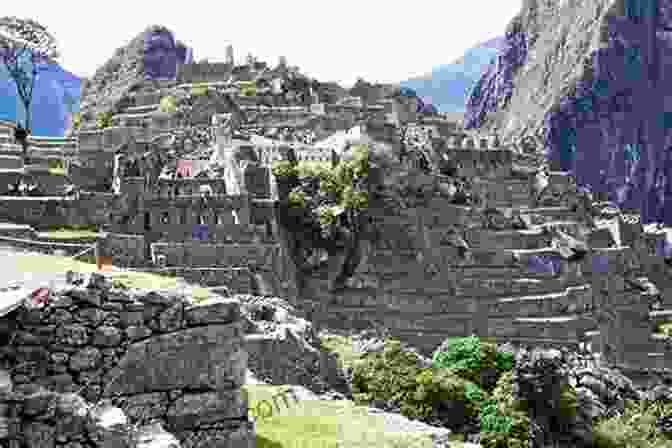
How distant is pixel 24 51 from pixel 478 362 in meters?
29.9

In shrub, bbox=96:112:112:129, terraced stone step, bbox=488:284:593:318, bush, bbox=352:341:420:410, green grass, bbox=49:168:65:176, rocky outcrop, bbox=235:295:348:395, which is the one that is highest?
shrub, bbox=96:112:112:129

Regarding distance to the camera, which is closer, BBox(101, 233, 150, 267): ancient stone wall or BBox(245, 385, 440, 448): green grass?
BBox(245, 385, 440, 448): green grass

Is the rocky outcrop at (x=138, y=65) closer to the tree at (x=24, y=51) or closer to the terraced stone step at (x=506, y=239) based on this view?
the tree at (x=24, y=51)

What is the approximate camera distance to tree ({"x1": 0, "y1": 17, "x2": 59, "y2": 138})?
163ft

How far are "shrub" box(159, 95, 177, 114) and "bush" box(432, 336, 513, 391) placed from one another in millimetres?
37607

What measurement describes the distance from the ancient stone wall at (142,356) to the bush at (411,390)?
14722mm

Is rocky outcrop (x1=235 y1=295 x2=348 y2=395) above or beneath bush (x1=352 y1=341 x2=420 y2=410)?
above

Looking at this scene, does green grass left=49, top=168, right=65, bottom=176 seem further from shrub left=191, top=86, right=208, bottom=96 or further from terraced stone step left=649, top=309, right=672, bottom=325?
terraced stone step left=649, top=309, right=672, bottom=325

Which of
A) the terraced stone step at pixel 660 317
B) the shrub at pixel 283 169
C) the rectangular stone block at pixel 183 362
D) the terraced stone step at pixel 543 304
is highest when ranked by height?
the shrub at pixel 283 169

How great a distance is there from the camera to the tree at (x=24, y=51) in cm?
4981

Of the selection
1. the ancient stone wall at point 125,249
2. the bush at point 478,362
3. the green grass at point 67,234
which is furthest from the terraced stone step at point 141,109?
the bush at point 478,362

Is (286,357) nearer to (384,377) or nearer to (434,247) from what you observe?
(384,377)

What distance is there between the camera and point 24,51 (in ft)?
169

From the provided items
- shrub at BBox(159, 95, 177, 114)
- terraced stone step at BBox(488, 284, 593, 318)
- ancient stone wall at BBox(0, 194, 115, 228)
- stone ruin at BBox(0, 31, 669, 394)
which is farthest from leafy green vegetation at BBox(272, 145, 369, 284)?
shrub at BBox(159, 95, 177, 114)
